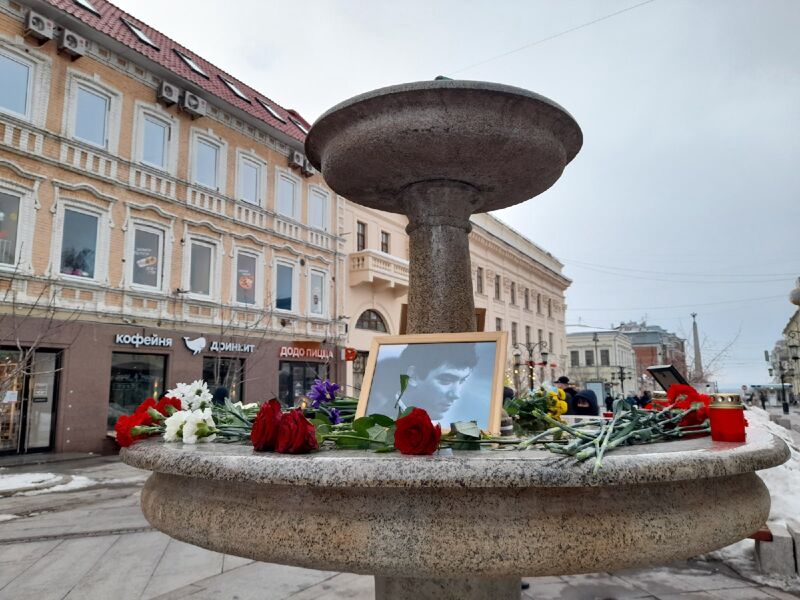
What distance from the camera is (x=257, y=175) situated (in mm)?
19922

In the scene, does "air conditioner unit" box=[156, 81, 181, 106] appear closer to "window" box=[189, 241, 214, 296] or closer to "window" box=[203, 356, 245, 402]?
"window" box=[189, 241, 214, 296]

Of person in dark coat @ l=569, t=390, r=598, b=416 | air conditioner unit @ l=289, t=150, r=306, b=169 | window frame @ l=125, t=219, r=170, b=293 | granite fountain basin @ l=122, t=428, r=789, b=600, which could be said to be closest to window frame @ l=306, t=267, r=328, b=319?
air conditioner unit @ l=289, t=150, r=306, b=169

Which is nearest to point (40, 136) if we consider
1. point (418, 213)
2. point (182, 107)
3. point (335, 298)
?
point (182, 107)

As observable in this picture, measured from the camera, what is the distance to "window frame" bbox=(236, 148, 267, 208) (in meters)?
19.0

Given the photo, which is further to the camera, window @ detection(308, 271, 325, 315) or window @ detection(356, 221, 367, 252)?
window @ detection(356, 221, 367, 252)

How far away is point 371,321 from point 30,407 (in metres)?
13.5

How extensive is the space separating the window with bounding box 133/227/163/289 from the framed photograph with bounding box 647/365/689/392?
14633 millimetres

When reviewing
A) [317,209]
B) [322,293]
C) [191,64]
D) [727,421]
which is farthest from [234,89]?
[727,421]

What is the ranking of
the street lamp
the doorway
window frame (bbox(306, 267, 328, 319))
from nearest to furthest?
the doorway
the street lamp
window frame (bbox(306, 267, 328, 319))

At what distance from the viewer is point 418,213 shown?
4008mm

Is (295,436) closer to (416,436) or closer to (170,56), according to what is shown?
(416,436)

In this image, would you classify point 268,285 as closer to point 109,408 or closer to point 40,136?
point 109,408

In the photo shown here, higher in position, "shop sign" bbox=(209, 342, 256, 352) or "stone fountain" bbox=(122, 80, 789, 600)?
"shop sign" bbox=(209, 342, 256, 352)

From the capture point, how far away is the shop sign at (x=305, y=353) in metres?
19.7
